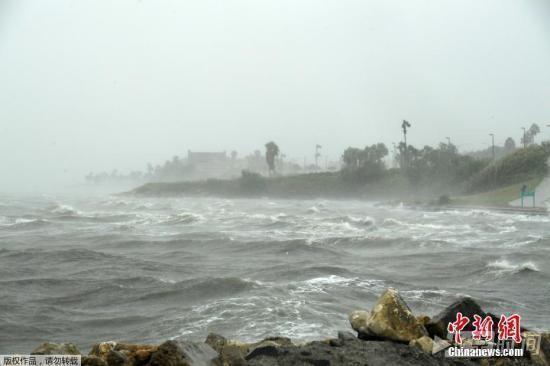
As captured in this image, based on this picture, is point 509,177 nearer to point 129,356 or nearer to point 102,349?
point 102,349

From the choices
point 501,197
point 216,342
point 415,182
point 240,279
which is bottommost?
point 240,279

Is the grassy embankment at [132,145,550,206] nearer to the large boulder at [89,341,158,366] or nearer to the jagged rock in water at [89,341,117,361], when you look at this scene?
the jagged rock in water at [89,341,117,361]

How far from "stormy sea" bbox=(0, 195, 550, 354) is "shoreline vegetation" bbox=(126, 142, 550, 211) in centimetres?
2909

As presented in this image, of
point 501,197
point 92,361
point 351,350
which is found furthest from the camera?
point 501,197

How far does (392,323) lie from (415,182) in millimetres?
82472

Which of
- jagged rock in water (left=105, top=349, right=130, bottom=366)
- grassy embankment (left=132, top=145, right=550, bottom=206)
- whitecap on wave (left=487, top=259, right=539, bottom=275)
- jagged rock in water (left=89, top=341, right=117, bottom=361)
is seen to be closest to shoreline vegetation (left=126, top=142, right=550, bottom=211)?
grassy embankment (left=132, top=145, right=550, bottom=206)

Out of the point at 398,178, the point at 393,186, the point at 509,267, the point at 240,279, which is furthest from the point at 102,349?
the point at 398,178

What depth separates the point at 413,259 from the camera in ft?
61.7

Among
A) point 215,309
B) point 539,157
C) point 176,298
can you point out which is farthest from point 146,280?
point 539,157

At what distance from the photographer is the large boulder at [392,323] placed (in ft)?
22.8

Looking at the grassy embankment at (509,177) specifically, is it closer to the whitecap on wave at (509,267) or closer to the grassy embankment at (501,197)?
the grassy embankment at (501,197)

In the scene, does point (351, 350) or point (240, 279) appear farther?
point (240, 279)

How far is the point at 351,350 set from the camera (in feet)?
21.3

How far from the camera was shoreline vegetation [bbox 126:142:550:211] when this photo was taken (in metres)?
60.3
